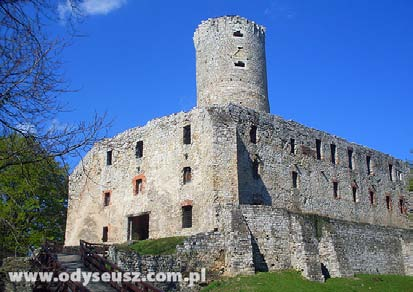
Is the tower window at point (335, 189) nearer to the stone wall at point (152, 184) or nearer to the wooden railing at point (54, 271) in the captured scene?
the stone wall at point (152, 184)

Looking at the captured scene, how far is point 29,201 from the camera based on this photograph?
96.2 ft

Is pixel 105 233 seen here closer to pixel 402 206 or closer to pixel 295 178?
pixel 295 178

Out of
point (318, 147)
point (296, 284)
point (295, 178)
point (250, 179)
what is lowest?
point (296, 284)

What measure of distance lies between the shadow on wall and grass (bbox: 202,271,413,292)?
18.9 feet

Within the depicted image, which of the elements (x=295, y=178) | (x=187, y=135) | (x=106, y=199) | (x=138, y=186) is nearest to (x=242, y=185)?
(x=187, y=135)

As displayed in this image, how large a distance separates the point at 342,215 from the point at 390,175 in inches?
368

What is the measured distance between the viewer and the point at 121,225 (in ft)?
107

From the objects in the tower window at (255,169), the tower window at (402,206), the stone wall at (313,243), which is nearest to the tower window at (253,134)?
the tower window at (255,169)

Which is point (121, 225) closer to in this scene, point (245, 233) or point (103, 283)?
point (245, 233)

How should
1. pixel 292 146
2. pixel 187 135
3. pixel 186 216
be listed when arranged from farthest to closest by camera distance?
pixel 292 146
pixel 187 135
pixel 186 216

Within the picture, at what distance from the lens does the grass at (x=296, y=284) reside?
845 inches

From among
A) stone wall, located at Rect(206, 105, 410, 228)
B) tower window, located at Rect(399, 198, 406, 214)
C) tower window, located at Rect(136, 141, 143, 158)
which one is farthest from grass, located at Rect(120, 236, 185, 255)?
tower window, located at Rect(399, 198, 406, 214)

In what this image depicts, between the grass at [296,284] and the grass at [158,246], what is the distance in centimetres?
354

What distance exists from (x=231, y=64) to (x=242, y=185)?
10.6 metres
